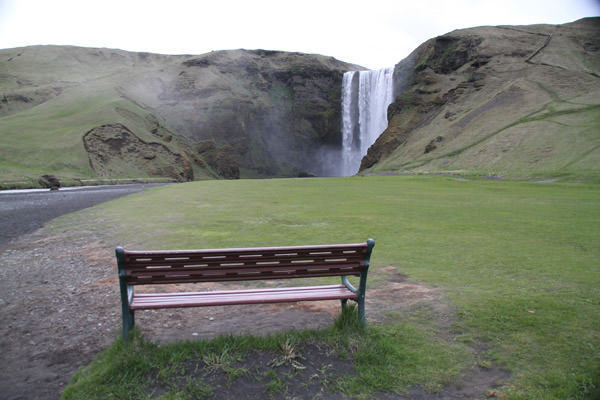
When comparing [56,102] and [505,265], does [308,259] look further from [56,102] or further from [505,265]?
[56,102]

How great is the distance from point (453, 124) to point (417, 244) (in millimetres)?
69441

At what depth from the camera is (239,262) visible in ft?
14.6

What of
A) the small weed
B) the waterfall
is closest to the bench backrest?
the small weed

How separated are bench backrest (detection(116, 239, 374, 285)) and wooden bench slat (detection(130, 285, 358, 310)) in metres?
0.25

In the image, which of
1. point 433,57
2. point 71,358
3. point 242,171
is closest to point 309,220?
point 71,358

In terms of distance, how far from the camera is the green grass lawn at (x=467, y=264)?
410cm

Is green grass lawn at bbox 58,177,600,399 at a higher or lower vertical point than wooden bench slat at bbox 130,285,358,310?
lower

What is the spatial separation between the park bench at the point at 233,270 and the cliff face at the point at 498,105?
135ft

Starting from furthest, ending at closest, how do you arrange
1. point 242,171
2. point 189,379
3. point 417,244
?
1. point 242,171
2. point 417,244
3. point 189,379

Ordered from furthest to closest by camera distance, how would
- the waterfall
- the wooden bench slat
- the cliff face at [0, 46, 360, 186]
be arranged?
the waterfall < the cliff face at [0, 46, 360, 186] < the wooden bench slat

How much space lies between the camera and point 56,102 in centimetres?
8775

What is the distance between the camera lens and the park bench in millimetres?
4211

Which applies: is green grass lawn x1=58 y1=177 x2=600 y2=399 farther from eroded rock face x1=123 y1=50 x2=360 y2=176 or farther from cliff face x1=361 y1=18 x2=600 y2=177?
eroded rock face x1=123 y1=50 x2=360 y2=176

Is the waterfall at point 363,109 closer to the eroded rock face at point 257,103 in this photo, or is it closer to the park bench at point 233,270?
the eroded rock face at point 257,103
